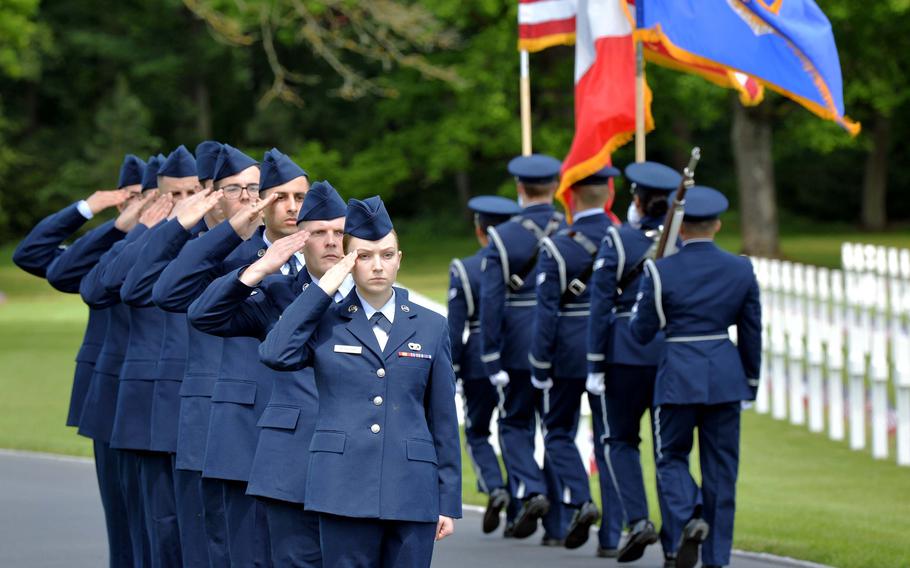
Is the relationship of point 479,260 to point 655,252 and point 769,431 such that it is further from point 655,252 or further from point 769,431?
point 769,431

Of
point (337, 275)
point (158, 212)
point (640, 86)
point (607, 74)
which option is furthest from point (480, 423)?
point (337, 275)

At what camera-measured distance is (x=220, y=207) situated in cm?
781

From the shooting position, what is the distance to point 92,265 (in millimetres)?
9281

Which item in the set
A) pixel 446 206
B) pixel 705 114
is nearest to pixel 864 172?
pixel 446 206

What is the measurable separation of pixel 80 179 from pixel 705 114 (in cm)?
2213

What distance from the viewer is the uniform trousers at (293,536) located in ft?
21.2

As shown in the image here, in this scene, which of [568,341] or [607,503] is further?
[568,341]

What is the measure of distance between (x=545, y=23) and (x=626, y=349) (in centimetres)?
455

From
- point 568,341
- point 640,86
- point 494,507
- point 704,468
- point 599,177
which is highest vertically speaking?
point 640,86

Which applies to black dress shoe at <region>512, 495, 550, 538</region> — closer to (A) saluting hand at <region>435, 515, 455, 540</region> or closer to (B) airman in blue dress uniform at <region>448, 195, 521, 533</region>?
(B) airman in blue dress uniform at <region>448, 195, 521, 533</region>

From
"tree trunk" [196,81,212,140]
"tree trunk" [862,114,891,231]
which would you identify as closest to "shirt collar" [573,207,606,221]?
"tree trunk" [862,114,891,231]

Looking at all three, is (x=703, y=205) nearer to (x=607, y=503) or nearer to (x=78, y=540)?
(x=607, y=503)

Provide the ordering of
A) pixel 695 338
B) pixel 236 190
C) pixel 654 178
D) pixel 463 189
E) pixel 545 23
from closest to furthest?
pixel 236 190 → pixel 695 338 → pixel 654 178 → pixel 545 23 → pixel 463 189

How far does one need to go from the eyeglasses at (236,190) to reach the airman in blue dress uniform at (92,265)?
5.16 feet
